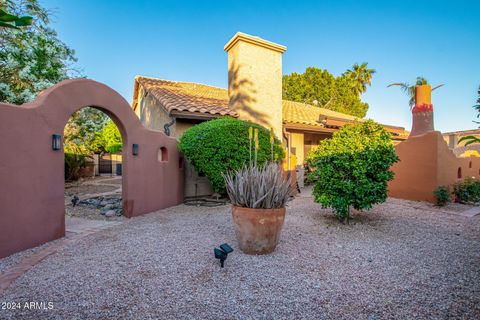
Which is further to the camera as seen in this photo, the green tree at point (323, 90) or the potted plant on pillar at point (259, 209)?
the green tree at point (323, 90)

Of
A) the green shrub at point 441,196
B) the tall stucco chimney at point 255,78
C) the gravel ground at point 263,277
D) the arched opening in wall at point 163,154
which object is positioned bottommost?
the gravel ground at point 263,277

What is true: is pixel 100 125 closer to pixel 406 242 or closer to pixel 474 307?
pixel 406 242

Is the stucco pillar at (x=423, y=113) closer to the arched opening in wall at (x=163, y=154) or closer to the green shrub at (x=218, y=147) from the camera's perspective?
the green shrub at (x=218, y=147)

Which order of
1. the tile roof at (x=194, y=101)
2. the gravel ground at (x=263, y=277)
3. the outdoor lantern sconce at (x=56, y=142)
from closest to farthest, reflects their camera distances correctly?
the gravel ground at (x=263, y=277)
the outdoor lantern sconce at (x=56, y=142)
the tile roof at (x=194, y=101)

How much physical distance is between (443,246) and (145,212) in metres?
6.35

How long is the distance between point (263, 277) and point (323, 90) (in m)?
28.0

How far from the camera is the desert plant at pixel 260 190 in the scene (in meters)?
3.69

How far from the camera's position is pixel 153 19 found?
34.8 ft

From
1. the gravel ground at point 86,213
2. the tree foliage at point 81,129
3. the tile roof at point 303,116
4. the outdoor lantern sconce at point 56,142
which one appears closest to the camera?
the outdoor lantern sconce at point 56,142

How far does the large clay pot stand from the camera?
11.8 feet

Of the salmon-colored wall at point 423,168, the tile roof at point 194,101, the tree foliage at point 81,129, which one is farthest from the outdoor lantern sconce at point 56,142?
the salmon-colored wall at point 423,168

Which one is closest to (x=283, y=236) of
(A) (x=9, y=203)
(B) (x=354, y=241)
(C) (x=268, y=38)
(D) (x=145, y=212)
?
(B) (x=354, y=241)

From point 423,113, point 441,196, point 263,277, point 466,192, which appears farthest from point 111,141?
point 466,192

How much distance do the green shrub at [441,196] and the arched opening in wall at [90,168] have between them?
Answer: 28.9 feet
